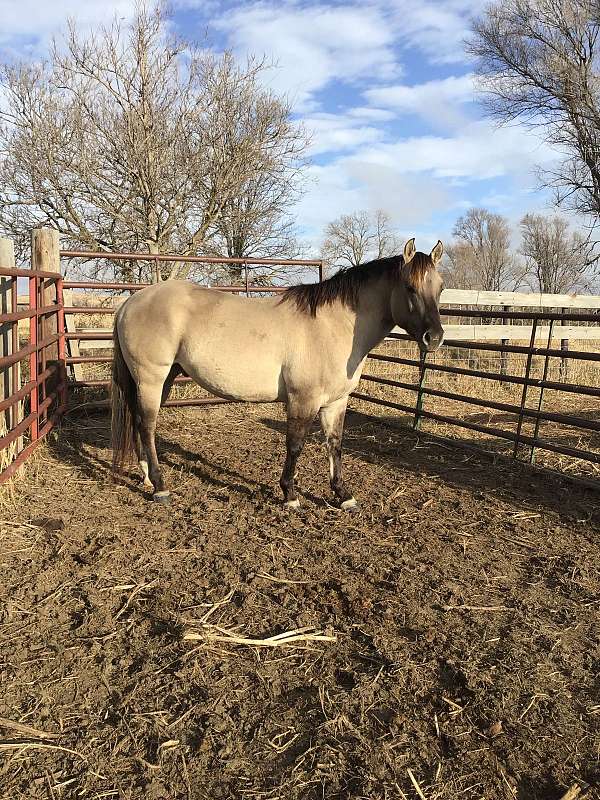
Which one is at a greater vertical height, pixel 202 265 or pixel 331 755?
pixel 202 265

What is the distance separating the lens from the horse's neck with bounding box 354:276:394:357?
4074 millimetres

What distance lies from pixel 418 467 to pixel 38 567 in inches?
131

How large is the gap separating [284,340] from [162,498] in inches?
61.2

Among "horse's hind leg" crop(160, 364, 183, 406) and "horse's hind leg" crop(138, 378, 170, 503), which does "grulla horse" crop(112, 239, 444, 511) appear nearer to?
"horse's hind leg" crop(138, 378, 170, 503)

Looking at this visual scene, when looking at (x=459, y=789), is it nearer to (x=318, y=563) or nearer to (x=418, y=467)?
(x=318, y=563)

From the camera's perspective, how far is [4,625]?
2518 millimetres

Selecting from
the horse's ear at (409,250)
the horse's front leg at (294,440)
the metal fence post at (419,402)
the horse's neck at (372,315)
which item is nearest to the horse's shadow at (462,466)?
the metal fence post at (419,402)

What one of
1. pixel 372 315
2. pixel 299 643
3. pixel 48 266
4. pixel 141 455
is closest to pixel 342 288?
pixel 372 315

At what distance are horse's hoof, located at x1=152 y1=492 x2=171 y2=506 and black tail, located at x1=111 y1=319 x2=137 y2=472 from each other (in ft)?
1.88

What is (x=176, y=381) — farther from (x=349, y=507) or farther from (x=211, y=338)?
(x=349, y=507)

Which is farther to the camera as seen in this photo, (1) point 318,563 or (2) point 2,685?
(1) point 318,563

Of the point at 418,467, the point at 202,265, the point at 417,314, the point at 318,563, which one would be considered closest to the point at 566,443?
the point at 418,467

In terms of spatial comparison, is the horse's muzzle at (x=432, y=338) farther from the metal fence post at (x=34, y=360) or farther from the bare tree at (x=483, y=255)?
the bare tree at (x=483, y=255)

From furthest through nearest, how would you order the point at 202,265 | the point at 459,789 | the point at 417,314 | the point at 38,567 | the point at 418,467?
the point at 202,265 < the point at 418,467 < the point at 417,314 < the point at 38,567 < the point at 459,789
